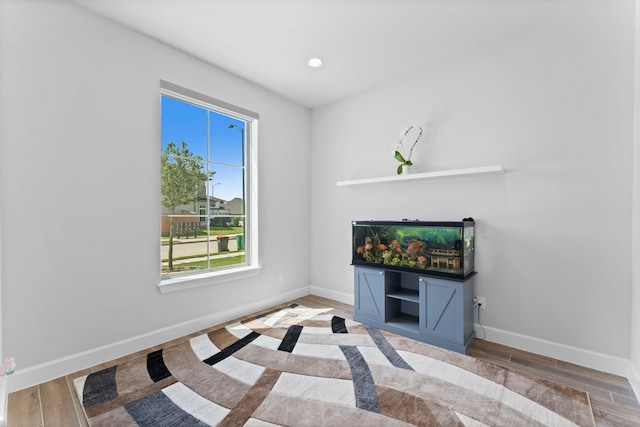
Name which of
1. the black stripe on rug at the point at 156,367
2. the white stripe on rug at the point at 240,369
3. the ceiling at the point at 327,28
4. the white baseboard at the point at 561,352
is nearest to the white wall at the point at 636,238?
the white baseboard at the point at 561,352

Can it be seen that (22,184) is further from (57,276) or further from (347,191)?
(347,191)

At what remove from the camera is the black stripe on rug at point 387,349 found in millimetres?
2137

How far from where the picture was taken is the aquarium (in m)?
2.41

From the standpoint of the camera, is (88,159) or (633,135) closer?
(633,135)

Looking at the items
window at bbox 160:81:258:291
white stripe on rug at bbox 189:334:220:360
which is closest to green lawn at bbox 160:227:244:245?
window at bbox 160:81:258:291

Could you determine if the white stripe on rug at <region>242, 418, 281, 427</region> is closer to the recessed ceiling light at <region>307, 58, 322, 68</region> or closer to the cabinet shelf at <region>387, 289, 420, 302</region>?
the cabinet shelf at <region>387, 289, 420, 302</region>

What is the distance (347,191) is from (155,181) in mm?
2084

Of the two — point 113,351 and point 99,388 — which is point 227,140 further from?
point 99,388

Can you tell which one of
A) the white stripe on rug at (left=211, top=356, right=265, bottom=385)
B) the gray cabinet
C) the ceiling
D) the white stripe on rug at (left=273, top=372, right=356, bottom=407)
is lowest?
the white stripe on rug at (left=273, top=372, right=356, bottom=407)

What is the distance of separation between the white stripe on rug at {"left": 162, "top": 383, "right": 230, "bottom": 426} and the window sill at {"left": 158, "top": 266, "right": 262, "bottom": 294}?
36.5 inches

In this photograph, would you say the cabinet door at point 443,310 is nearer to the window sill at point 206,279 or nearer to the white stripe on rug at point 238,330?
the white stripe on rug at point 238,330

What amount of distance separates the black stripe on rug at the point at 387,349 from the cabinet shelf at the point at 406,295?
1.19 ft

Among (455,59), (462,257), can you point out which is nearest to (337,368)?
(462,257)

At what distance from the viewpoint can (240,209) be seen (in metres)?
3.37
